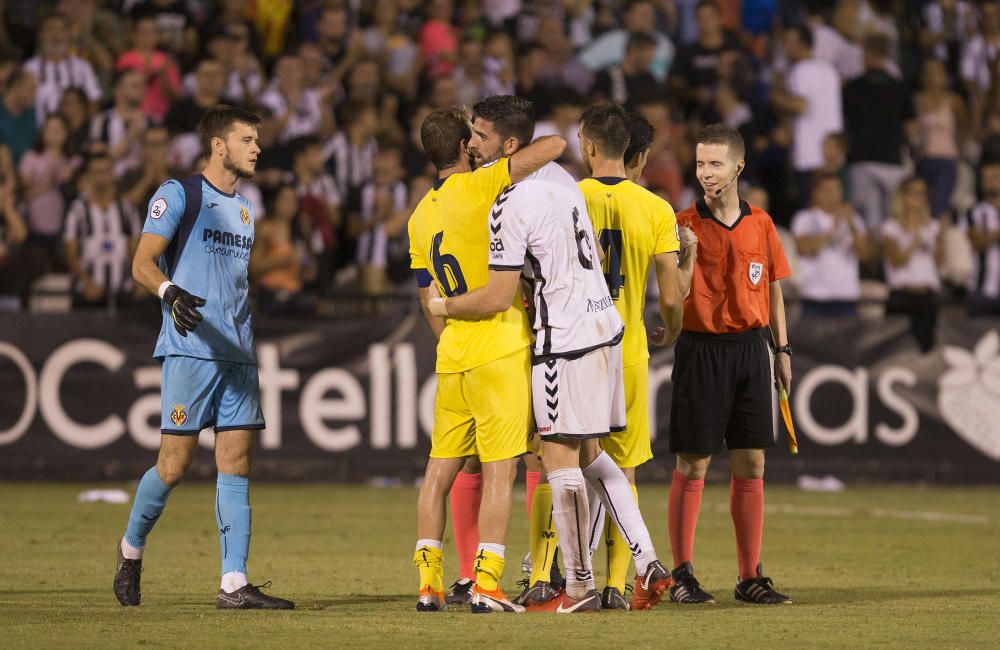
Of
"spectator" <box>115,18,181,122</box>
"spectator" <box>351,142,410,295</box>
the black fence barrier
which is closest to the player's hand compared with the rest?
the black fence barrier

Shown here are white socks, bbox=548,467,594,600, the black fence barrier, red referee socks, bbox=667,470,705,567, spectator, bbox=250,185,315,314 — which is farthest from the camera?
spectator, bbox=250,185,315,314

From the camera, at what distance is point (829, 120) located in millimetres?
18219

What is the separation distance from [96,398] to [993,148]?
10.0 meters

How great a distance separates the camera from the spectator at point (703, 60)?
61.2ft

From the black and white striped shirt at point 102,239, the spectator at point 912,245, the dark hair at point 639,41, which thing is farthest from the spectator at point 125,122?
the spectator at point 912,245

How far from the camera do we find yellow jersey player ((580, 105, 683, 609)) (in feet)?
26.7

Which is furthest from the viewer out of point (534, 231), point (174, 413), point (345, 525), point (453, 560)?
point (345, 525)

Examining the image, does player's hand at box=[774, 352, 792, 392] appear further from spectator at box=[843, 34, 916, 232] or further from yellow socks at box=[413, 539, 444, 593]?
spectator at box=[843, 34, 916, 232]

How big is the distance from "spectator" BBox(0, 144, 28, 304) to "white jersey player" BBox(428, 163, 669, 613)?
8622mm

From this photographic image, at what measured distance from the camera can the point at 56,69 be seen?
16984 millimetres

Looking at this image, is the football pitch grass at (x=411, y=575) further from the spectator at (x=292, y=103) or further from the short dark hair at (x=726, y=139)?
the spectator at (x=292, y=103)

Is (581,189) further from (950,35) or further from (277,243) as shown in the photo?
(950,35)

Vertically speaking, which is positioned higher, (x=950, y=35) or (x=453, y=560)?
(x=950, y=35)

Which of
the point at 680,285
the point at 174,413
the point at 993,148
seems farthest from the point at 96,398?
the point at 993,148
